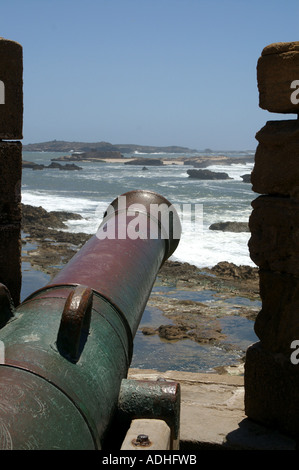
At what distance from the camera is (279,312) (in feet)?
12.5

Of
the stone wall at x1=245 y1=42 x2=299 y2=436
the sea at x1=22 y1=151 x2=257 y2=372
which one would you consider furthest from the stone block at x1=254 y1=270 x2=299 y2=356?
the sea at x1=22 y1=151 x2=257 y2=372

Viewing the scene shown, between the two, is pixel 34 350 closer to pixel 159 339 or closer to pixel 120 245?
pixel 120 245

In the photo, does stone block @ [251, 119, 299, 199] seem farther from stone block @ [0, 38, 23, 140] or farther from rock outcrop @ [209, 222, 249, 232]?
rock outcrop @ [209, 222, 249, 232]

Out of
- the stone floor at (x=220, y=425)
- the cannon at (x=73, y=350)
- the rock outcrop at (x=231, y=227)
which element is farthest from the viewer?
the rock outcrop at (x=231, y=227)

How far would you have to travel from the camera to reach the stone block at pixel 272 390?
379cm

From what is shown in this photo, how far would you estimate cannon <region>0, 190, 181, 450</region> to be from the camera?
2.12m

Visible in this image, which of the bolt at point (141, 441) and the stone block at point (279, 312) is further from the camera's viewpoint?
the stone block at point (279, 312)

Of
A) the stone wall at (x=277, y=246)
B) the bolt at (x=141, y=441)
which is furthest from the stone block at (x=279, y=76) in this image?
the bolt at (x=141, y=441)

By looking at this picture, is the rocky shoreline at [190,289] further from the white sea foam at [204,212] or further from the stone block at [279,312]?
the stone block at [279,312]

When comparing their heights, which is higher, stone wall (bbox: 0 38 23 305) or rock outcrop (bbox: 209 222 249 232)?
stone wall (bbox: 0 38 23 305)

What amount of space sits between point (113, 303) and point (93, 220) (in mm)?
22361

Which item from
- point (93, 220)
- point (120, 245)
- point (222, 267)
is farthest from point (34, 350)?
point (93, 220)

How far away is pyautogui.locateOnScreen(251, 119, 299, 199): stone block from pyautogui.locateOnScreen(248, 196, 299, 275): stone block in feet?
0.24

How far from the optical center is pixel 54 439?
82.2 inches
